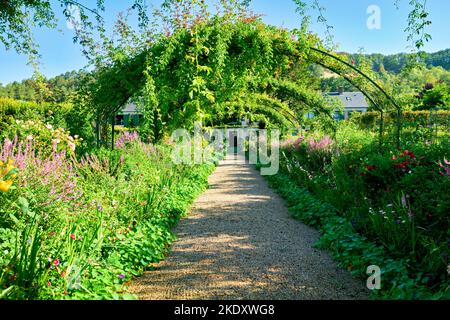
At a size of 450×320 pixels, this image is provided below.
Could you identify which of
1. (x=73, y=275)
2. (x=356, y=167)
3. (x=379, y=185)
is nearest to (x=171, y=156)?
(x=356, y=167)

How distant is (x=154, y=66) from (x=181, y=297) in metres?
5.18

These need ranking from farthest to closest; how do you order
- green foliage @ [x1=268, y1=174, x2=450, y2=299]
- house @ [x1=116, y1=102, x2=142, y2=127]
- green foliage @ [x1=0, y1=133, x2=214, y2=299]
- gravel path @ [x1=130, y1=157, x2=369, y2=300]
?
house @ [x1=116, y1=102, x2=142, y2=127], gravel path @ [x1=130, y1=157, x2=369, y2=300], green foliage @ [x1=268, y1=174, x2=450, y2=299], green foliage @ [x1=0, y1=133, x2=214, y2=299]

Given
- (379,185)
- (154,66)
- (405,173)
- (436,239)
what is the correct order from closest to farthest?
1. (436,239)
2. (405,173)
3. (379,185)
4. (154,66)

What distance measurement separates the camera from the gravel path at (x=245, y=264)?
317 centimetres

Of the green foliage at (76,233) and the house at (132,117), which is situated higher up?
the house at (132,117)

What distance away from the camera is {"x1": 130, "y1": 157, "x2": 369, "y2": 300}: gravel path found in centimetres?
317

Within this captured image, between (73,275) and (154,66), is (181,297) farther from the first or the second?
(154,66)

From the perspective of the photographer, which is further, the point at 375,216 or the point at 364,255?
the point at 375,216

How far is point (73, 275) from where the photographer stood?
2582 mm

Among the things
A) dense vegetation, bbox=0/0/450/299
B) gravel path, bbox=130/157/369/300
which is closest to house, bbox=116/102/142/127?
dense vegetation, bbox=0/0/450/299

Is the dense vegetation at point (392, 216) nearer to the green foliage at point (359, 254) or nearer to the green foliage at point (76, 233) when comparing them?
the green foliage at point (359, 254)

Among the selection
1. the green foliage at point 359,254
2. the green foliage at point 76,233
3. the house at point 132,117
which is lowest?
the green foliage at point 359,254

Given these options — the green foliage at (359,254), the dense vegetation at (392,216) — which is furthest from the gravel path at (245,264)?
the dense vegetation at (392,216)

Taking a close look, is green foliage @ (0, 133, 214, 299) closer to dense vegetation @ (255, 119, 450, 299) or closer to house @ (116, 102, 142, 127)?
dense vegetation @ (255, 119, 450, 299)
